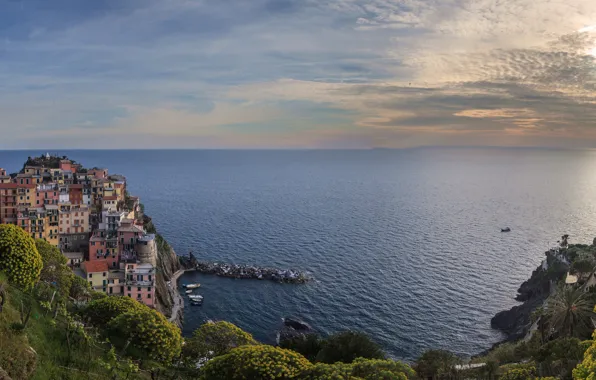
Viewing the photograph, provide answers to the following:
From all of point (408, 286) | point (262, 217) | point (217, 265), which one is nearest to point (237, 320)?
point (217, 265)

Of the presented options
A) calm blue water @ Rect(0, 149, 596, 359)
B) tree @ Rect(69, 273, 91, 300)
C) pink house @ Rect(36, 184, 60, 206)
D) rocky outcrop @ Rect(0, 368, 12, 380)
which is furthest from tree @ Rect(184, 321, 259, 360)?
pink house @ Rect(36, 184, 60, 206)

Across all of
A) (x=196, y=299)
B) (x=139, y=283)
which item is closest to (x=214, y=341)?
(x=139, y=283)

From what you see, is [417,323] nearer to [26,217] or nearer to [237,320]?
[237,320]

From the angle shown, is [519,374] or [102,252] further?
[102,252]

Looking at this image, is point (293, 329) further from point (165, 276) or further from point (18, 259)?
point (18, 259)

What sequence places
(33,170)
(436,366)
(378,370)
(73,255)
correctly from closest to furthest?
1. (378,370)
2. (436,366)
3. (73,255)
4. (33,170)
